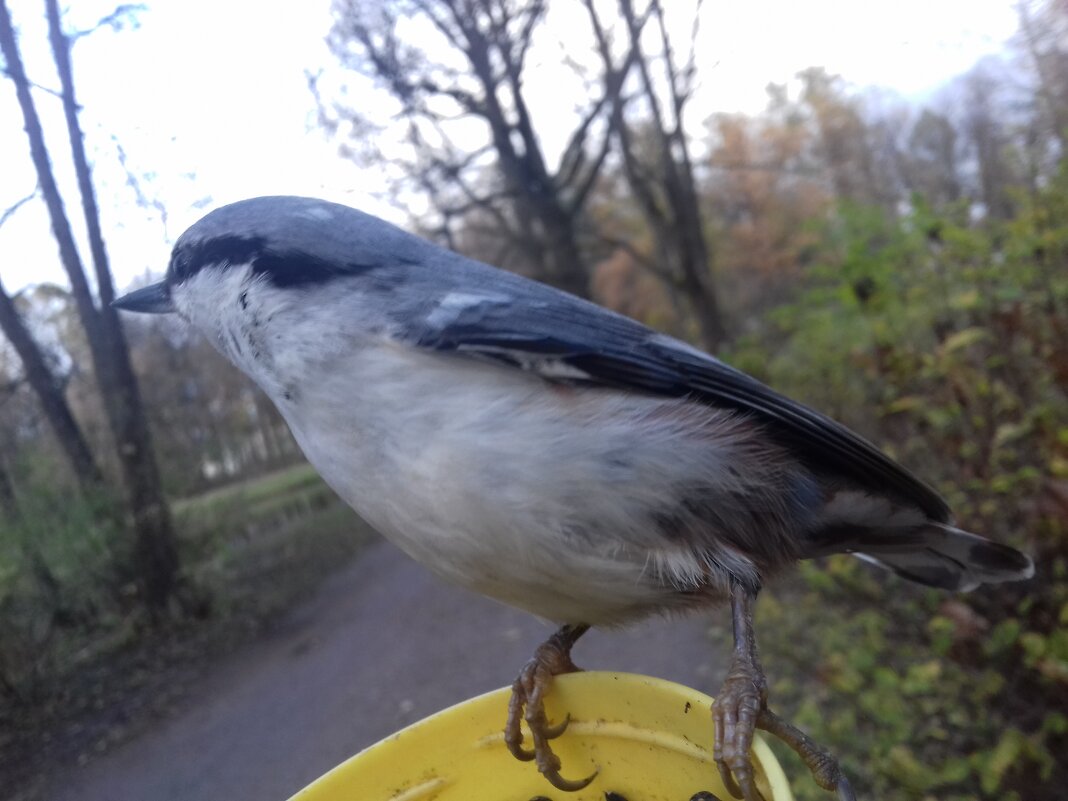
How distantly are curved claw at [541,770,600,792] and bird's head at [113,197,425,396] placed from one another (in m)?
0.80

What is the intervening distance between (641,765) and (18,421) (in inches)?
107

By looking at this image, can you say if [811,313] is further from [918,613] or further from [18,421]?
[18,421]

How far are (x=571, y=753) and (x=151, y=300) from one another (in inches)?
49.9

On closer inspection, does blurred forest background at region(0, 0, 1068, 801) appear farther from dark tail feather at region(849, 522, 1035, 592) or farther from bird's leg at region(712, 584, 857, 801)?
bird's leg at region(712, 584, 857, 801)

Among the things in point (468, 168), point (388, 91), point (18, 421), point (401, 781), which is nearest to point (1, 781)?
point (401, 781)

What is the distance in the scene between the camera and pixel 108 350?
3.36m

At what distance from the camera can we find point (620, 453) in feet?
4.51

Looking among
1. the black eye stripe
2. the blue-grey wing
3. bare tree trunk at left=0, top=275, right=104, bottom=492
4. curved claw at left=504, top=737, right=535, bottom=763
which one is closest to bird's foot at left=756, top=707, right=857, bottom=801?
curved claw at left=504, top=737, right=535, bottom=763

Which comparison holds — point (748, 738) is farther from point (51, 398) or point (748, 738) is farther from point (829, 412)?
point (829, 412)

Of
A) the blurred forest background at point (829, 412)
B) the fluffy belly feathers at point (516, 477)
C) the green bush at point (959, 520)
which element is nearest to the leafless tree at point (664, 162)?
the blurred forest background at point (829, 412)

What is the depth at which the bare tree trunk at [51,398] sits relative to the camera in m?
2.53

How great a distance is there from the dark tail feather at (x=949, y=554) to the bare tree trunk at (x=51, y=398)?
7.98 feet

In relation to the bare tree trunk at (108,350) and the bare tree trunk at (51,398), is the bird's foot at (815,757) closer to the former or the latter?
the bare tree trunk at (108,350)

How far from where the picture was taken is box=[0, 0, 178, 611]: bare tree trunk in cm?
201
